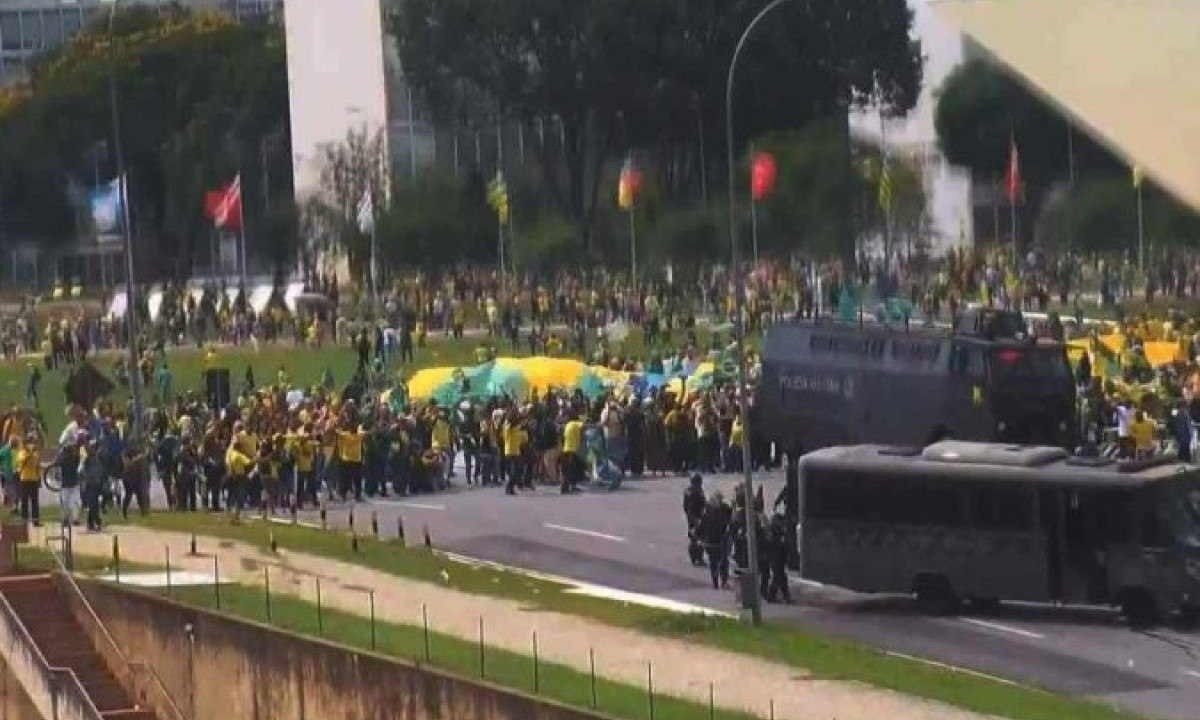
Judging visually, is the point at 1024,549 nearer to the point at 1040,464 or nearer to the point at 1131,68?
the point at 1040,464

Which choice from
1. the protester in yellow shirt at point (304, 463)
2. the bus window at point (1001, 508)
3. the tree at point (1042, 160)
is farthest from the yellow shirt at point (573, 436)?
the tree at point (1042, 160)

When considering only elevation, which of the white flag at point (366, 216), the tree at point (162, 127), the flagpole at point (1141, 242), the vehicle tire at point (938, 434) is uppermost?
the tree at point (162, 127)

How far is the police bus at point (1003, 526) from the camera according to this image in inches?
1039

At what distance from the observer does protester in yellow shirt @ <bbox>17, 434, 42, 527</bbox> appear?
119 feet

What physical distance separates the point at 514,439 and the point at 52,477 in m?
5.92

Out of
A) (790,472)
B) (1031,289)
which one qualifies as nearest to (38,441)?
(790,472)

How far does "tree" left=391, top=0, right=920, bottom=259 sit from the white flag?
5498mm

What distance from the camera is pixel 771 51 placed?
3383 inches

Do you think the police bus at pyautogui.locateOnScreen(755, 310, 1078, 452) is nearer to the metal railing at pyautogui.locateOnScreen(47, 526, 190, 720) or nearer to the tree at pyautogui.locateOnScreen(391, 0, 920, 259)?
the metal railing at pyautogui.locateOnScreen(47, 526, 190, 720)

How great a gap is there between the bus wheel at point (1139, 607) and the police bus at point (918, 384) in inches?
412

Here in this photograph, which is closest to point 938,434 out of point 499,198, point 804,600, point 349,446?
point 349,446

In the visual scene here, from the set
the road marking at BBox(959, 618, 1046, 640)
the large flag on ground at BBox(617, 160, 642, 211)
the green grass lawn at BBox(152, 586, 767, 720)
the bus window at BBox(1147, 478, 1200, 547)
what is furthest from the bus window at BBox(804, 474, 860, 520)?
the large flag on ground at BBox(617, 160, 642, 211)

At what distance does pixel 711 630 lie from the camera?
26.9 metres

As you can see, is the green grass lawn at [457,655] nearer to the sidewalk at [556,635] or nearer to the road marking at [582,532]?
the sidewalk at [556,635]
